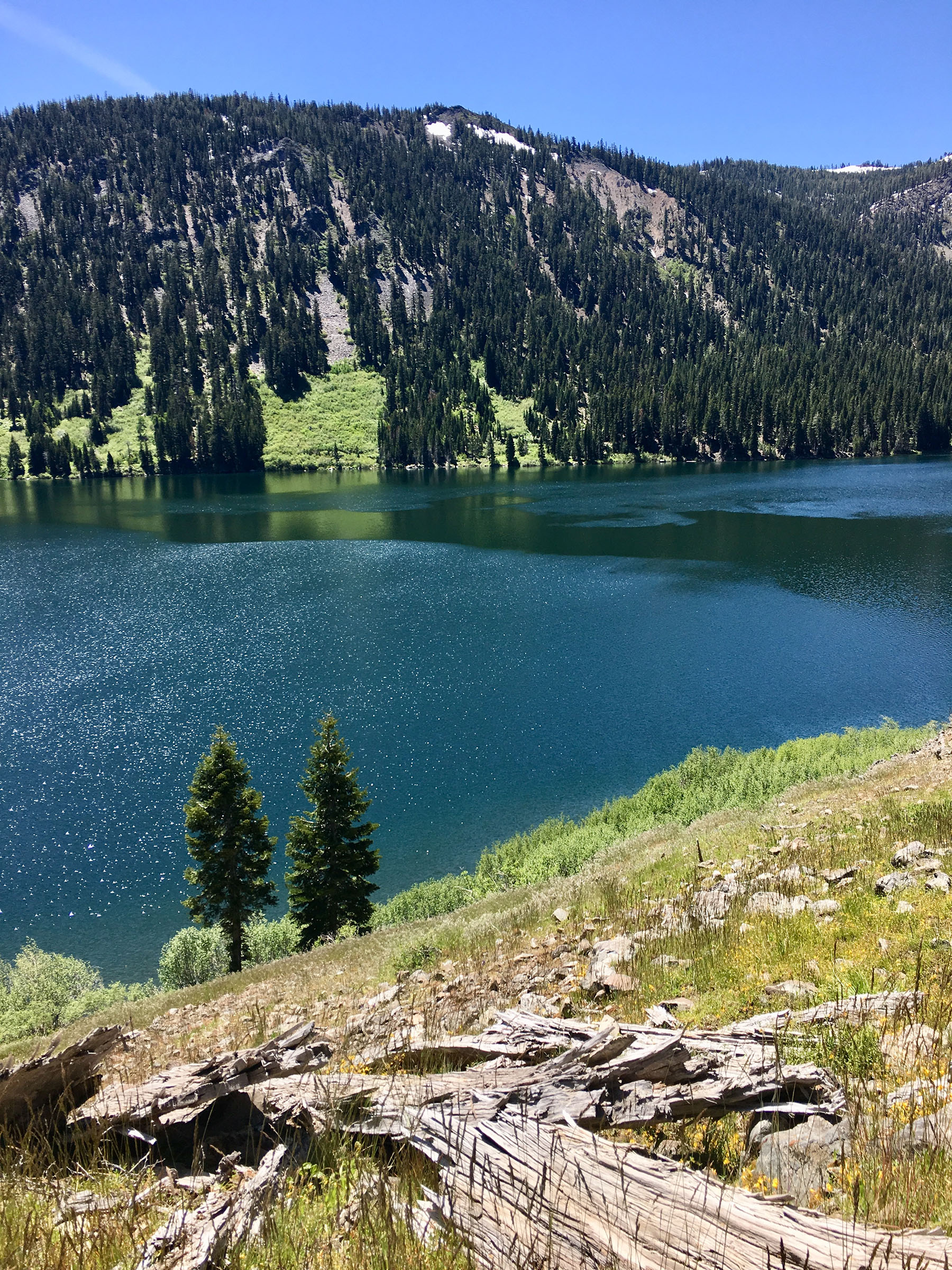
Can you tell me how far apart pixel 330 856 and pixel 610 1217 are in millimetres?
22908

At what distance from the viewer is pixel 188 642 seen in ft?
189

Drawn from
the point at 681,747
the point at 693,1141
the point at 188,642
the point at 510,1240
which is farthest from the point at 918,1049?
the point at 188,642

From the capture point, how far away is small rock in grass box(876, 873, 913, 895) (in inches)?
392

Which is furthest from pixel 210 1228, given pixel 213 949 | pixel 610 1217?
pixel 213 949

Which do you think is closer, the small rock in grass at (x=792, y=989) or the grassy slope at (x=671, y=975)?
the grassy slope at (x=671, y=975)

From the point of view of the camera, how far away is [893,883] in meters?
10.1

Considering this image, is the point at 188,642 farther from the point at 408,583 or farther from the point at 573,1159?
the point at 573,1159

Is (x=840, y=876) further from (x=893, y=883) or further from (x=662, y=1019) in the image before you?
(x=662, y=1019)

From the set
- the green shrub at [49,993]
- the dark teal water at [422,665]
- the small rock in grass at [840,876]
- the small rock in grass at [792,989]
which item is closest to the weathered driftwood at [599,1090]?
the small rock in grass at [792,989]

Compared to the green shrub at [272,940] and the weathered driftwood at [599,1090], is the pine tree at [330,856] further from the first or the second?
the weathered driftwood at [599,1090]

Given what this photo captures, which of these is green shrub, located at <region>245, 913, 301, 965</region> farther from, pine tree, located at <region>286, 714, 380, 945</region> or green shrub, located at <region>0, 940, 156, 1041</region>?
green shrub, located at <region>0, 940, 156, 1041</region>

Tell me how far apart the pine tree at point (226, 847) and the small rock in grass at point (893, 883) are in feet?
67.7

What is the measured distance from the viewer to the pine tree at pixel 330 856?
24922 millimetres

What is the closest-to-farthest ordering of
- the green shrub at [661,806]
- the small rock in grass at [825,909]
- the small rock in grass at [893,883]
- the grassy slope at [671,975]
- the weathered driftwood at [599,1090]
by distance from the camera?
the grassy slope at [671,975] → the weathered driftwood at [599,1090] → the small rock in grass at [825,909] → the small rock in grass at [893,883] → the green shrub at [661,806]
